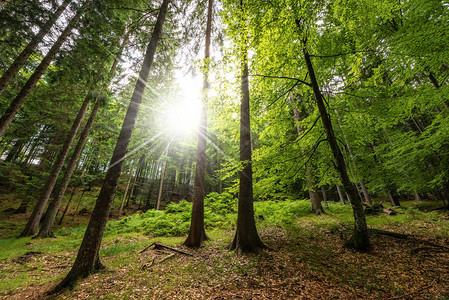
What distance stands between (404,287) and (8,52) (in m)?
16.4

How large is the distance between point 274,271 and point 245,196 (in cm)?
231

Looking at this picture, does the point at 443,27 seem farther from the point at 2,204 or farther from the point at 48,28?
the point at 2,204

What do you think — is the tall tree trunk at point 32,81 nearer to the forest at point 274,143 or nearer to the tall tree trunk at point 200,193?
the forest at point 274,143

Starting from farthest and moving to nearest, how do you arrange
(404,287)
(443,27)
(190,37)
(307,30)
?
1. (190,37)
2. (307,30)
3. (443,27)
4. (404,287)

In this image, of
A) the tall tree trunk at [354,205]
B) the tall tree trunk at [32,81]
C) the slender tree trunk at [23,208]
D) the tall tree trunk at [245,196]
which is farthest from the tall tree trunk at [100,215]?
the slender tree trunk at [23,208]

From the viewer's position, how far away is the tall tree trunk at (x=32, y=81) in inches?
278

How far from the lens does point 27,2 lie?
21.4 feet

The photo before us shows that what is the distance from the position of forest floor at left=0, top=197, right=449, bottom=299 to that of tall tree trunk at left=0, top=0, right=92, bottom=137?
578cm

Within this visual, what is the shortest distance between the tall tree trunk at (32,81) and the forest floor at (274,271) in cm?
578

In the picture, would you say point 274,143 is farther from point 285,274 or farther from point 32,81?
point 32,81

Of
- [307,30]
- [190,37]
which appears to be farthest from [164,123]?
[307,30]

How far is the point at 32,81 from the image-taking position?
7.72 m

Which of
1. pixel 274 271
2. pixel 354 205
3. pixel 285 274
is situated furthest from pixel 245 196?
pixel 354 205

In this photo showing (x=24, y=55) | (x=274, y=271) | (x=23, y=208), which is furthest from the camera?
(x=23, y=208)
